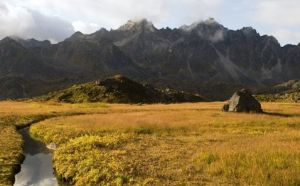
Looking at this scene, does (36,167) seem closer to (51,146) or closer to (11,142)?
(51,146)

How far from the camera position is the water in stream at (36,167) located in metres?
34.5

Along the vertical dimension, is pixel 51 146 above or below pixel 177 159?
below

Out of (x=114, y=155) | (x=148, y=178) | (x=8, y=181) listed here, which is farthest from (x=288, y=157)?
(x=8, y=181)

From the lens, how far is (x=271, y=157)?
3309cm

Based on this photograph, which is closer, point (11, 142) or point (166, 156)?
point (166, 156)

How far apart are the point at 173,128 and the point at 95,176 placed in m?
28.1

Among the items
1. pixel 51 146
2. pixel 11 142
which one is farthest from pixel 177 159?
pixel 11 142

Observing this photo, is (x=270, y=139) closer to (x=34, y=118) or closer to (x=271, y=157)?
(x=271, y=157)

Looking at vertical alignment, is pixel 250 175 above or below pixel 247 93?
below

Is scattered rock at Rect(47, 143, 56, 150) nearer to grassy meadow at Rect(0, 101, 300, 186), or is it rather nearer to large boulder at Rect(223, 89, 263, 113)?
grassy meadow at Rect(0, 101, 300, 186)

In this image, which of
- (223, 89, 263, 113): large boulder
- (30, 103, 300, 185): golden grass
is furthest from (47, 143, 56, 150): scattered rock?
(223, 89, 263, 113): large boulder

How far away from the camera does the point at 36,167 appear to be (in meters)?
40.0

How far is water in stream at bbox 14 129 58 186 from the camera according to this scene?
34469mm

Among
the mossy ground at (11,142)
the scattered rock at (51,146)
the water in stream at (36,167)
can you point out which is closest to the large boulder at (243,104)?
the mossy ground at (11,142)
